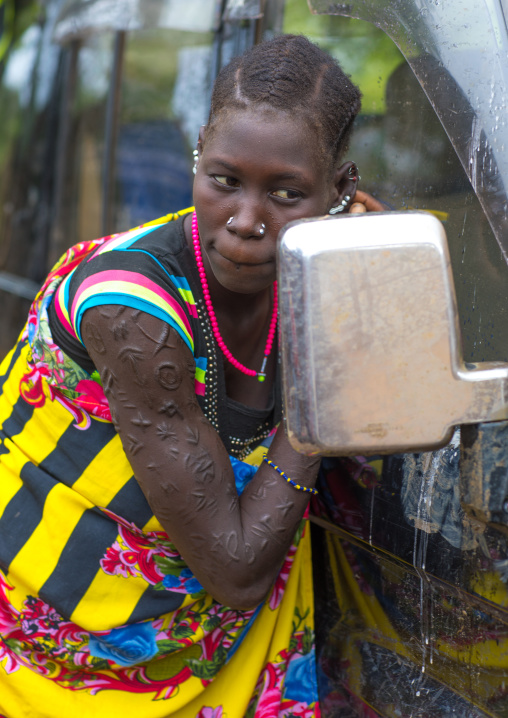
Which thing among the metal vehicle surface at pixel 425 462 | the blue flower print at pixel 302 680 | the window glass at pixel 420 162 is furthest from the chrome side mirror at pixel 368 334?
the blue flower print at pixel 302 680

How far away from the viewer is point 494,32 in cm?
112

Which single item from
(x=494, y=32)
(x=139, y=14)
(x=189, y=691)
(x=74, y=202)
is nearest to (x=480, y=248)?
(x=494, y=32)

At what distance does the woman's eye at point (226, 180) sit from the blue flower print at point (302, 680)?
939 millimetres

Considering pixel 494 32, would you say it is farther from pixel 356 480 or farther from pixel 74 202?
pixel 74 202

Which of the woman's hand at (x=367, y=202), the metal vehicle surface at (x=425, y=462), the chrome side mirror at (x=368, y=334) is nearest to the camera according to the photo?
the chrome side mirror at (x=368, y=334)

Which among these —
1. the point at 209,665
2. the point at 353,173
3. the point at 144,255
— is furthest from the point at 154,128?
the point at 209,665

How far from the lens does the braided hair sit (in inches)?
49.8

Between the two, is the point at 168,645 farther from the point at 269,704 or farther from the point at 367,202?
the point at 367,202

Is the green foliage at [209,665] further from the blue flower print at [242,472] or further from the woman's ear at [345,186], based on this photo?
the woman's ear at [345,186]

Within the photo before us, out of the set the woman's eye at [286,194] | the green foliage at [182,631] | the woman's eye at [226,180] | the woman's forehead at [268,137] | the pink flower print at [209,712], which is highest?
the woman's forehead at [268,137]

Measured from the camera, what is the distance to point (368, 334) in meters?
0.80

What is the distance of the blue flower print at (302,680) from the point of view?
1531 mm

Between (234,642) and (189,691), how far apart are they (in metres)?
0.13

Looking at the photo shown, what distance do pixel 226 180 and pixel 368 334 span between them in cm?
59
